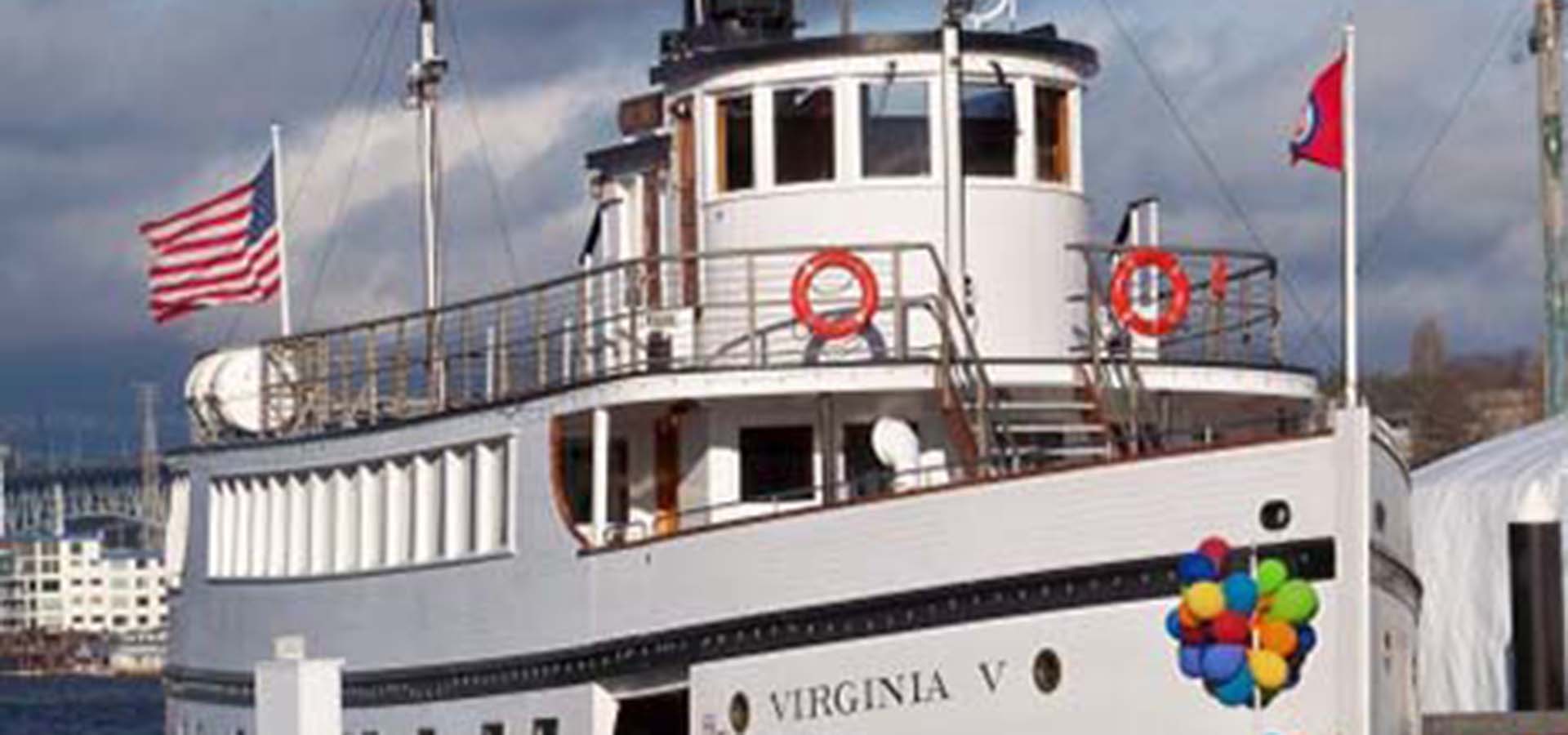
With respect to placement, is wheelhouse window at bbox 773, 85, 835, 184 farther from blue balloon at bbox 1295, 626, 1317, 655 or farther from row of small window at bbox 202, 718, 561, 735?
blue balloon at bbox 1295, 626, 1317, 655

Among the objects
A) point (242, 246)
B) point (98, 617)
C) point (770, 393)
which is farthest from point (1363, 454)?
point (98, 617)

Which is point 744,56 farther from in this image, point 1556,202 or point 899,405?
point 1556,202

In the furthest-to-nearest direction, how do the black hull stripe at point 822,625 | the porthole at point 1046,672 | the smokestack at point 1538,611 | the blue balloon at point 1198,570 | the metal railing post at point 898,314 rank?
the smokestack at point 1538,611 < the metal railing post at point 898,314 < the porthole at point 1046,672 < the black hull stripe at point 822,625 < the blue balloon at point 1198,570

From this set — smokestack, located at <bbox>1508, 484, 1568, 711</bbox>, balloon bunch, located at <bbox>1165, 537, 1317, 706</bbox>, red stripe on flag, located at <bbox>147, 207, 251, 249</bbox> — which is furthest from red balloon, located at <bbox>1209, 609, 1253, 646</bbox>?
red stripe on flag, located at <bbox>147, 207, 251, 249</bbox>

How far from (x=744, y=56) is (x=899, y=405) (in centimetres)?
291

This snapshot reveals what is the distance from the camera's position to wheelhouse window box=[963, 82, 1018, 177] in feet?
89.4

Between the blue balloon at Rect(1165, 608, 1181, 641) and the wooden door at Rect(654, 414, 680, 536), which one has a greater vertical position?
the wooden door at Rect(654, 414, 680, 536)

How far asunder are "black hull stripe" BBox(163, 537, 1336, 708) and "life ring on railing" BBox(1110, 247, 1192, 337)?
3173 millimetres

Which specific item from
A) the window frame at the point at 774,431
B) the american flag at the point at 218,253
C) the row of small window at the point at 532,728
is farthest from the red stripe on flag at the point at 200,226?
the window frame at the point at 774,431

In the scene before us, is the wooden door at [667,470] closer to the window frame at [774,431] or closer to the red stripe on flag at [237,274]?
the window frame at [774,431]

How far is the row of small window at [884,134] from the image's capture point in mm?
26891

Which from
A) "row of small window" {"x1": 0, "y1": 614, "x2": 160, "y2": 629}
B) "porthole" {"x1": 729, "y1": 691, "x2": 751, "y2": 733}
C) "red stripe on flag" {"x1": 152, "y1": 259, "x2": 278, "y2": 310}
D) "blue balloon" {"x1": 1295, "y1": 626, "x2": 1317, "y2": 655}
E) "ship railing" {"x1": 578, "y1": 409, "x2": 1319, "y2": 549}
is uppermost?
"red stripe on flag" {"x1": 152, "y1": 259, "x2": 278, "y2": 310}

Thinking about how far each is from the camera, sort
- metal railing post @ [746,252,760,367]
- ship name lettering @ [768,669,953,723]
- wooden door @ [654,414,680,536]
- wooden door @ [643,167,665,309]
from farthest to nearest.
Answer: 1. wooden door @ [643,167,665,309]
2. wooden door @ [654,414,680,536]
3. metal railing post @ [746,252,760,367]
4. ship name lettering @ [768,669,953,723]

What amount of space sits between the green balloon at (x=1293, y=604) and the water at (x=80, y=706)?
53828 mm
